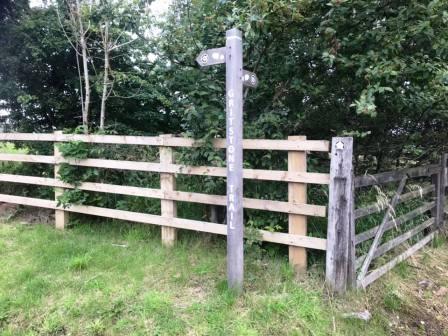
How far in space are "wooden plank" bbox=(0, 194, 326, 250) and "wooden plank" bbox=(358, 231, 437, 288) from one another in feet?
1.74

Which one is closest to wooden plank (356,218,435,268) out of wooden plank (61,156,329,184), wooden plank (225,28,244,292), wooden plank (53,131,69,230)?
wooden plank (61,156,329,184)

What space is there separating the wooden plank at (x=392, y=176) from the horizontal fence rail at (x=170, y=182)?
0.40 metres

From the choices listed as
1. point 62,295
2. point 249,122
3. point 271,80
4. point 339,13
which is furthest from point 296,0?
point 62,295

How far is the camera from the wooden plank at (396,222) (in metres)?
3.35

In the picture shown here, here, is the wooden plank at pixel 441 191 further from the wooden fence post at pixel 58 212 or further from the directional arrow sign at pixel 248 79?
the wooden fence post at pixel 58 212

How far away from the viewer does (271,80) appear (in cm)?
422

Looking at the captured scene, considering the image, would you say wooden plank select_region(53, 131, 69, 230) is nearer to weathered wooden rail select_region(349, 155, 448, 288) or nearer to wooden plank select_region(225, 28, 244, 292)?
wooden plank select_region(225, 28, 244, 292)

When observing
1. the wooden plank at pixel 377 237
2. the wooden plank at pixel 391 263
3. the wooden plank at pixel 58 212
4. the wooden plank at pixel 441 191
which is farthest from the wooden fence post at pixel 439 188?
the wooden plank at pixel 58 212

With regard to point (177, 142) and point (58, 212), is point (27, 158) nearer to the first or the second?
point (58, 212)

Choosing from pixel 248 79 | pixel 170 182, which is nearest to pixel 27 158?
pixel 170 182

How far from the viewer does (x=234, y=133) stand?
2.96 m

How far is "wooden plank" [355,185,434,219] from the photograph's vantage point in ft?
10.9

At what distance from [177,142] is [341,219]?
1890 millimetres

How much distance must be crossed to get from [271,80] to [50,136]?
3010 millimetres
